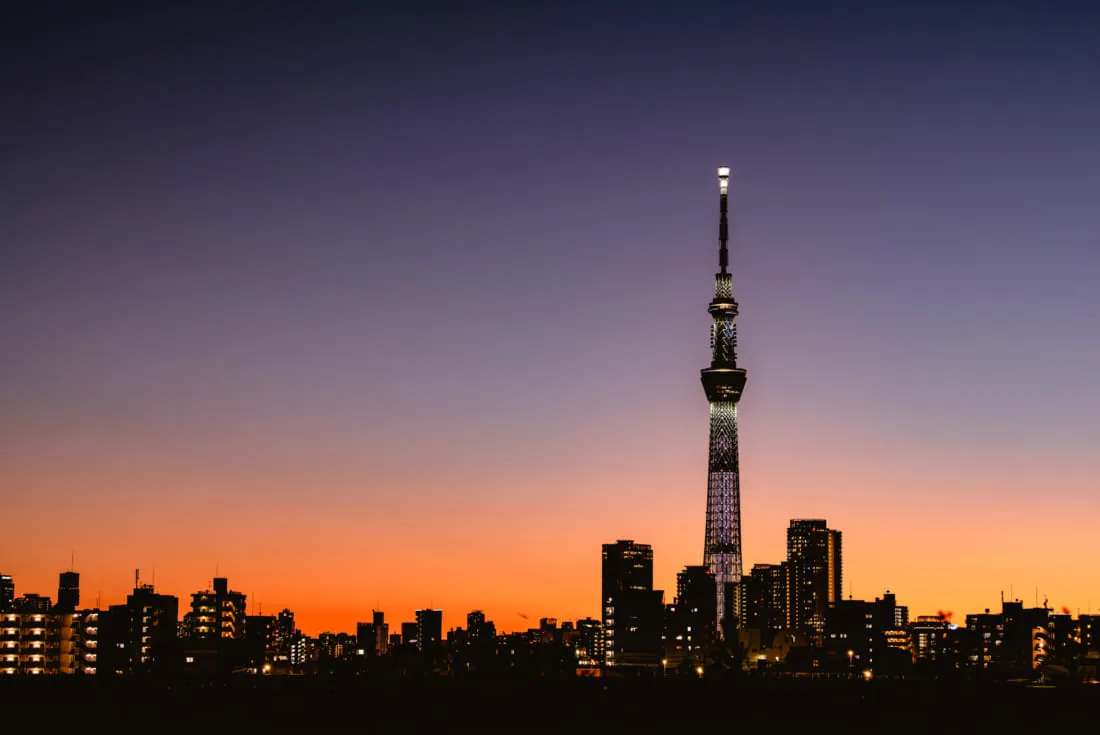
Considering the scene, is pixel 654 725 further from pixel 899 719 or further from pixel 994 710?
pixel 994 710

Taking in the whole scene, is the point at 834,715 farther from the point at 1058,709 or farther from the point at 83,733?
the point at 83,733

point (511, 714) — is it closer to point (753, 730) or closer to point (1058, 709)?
point (753, 730)

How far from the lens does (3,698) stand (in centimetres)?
19575

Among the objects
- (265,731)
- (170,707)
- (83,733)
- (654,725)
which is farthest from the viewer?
(170,707)

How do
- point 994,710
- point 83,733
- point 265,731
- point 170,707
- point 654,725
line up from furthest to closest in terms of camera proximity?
1. point 994,710
2. point 170,707
3. point 654,725
4. point 265,731
5. point 83,733

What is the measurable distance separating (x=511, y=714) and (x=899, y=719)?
45205mm

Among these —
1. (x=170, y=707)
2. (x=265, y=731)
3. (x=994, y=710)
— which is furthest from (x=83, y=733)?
(x=994, y=710)

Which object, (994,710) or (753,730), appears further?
(994,710)

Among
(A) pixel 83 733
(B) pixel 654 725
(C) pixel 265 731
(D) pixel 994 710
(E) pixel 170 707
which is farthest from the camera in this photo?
(D) pixel 994 710

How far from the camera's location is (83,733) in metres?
146

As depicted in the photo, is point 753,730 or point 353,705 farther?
point 353,705

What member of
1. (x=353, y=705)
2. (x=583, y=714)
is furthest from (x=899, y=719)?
(x=353, y=705)

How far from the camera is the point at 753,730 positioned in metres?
166

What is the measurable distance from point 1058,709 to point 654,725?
60.4 metres
